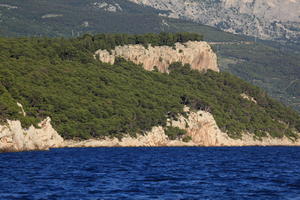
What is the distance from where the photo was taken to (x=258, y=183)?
253 feet

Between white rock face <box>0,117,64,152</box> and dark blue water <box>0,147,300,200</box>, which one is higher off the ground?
dark blue water <box>0,147,300,200</box>

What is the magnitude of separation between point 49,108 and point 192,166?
224 feet

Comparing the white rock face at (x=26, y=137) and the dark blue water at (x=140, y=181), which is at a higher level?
the dark blue water at (x=140, y=181)

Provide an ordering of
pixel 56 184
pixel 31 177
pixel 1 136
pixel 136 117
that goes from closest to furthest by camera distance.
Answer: pixel 56 184, pixel 31 177, pixel 1 136, pixel 136 117

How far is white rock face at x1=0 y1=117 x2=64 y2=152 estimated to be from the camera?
121562 mm

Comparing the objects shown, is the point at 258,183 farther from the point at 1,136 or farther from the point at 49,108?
the point at 49,108

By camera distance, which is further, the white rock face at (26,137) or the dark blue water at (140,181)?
the white rock face at (26,137)

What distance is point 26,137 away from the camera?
133500mm

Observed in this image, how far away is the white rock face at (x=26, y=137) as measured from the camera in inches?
4786

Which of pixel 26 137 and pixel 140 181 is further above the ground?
pixel 140 181

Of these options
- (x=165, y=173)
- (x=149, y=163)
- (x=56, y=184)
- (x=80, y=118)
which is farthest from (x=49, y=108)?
(x=56, y=184)

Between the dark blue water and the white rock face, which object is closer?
the dark blue water

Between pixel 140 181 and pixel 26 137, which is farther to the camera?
pixel 26 137

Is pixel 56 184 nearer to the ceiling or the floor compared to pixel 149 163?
nearer to the ceiling
